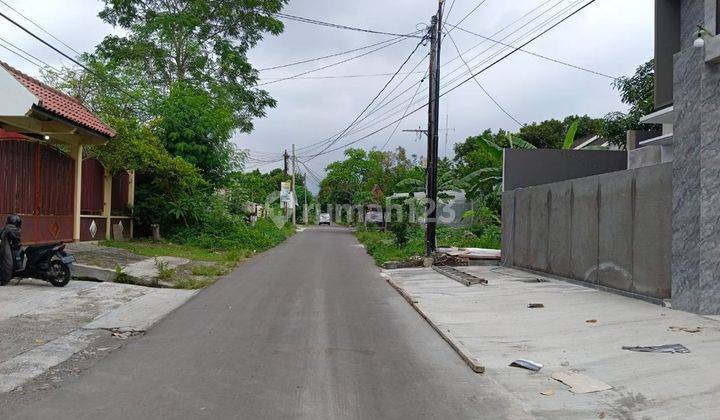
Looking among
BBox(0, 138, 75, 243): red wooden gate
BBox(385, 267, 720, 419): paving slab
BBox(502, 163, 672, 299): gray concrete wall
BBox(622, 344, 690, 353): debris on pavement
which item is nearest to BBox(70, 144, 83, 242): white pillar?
BBox(0, 138, 75, 243): red wooden gate

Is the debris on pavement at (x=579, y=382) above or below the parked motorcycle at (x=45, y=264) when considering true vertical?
below

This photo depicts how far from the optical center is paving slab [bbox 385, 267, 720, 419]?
5434 mm

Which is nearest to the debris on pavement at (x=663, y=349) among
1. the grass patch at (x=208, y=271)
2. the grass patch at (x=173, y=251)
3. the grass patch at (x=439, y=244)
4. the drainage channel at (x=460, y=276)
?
the drainage channel at (x=460, y=276)

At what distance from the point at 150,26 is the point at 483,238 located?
20816mm

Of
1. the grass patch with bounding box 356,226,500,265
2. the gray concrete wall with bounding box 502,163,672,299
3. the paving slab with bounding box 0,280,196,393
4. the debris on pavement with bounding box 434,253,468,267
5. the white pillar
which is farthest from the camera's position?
the grass patch with bounding box 356,226,500,265

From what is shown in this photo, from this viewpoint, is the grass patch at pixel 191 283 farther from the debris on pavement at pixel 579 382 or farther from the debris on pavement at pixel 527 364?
the debris on pavement at pixel 579 382

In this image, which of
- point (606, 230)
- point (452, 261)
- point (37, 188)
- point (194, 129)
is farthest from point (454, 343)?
point (194, 129)

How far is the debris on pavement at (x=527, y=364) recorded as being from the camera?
672cm

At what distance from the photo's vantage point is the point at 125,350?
24.8 feet

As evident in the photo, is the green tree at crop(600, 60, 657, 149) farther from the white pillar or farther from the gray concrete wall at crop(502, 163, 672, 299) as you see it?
the white pillar

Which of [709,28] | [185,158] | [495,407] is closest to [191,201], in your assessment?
[185,158]

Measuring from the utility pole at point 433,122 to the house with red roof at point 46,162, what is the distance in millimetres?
10340

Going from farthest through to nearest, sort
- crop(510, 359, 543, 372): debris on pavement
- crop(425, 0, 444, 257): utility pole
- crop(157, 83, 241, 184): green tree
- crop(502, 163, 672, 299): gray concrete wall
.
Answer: crop(157, 83, 241, 184): green tree
crop(425, 0, 444, 257): utility pole
crop(502, 163, 672, 299): gray concrete wall
crop(510, 359, 543, 372): debris on pavement

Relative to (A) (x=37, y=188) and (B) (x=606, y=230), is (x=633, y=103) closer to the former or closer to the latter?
(B) (x=606, y=230)
